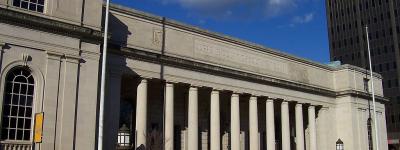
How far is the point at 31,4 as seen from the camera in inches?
1190

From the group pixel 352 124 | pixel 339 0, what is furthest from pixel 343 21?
pixel 352 124

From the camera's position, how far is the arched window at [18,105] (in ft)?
92.1

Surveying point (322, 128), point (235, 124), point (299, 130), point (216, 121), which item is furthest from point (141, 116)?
point (322, 128)

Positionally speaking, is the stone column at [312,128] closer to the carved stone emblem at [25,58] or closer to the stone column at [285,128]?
the stone column at [285,128]

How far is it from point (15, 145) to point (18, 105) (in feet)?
7.99

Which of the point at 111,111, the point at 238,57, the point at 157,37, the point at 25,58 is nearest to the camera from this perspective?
the point at 25,58

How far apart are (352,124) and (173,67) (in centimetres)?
2609

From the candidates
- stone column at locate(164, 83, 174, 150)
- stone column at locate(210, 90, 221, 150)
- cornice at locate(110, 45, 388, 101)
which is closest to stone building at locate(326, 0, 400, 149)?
cornice at locate(110, 45, 388, 101)

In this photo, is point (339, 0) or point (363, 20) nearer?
point (363, 20)

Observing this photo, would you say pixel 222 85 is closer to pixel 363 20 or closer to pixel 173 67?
pixel 173 67

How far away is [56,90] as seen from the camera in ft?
97.8

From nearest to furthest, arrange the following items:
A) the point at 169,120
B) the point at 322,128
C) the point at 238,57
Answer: the point at 169,120, the point at 238,57, the point at 322,128

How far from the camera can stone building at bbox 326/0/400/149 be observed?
102m

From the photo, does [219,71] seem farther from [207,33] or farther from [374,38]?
[374,38]
